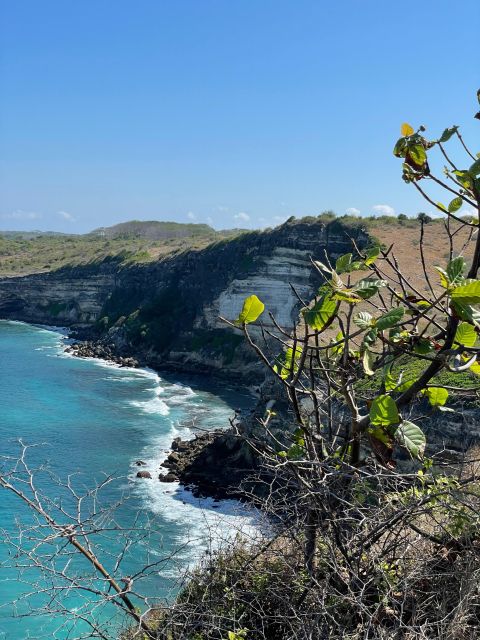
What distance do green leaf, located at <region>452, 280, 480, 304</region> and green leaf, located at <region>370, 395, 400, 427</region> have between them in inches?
21.1

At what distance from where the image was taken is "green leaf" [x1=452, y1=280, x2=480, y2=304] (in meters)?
2.40

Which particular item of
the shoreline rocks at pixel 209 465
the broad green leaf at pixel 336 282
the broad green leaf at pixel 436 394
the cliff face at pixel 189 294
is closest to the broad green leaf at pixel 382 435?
the broad green leaf at pixel 436 394

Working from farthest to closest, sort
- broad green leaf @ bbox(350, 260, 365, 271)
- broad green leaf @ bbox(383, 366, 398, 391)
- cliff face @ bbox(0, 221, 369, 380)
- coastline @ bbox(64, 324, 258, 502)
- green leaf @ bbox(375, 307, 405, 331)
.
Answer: cliff face @ bbox(0, 221, 369, 380) → coastline @ bbox(64, 324, 258, 502) → broad green leaf @ bbox(383, 366, 398, 391) → broad green leaf @ bbox(350, 260, 365, 271) → green leaf @ bbox(375, 307, 405, 331)

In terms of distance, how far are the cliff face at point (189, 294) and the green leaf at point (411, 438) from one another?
33.2m

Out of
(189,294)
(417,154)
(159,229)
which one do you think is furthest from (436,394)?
(159,229)

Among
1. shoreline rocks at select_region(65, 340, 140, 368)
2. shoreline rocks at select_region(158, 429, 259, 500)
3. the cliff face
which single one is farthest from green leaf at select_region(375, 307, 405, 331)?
shoreline rocks at select_region(65, 340, 140, 368)

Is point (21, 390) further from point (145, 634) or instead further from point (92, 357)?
point (145, 634)

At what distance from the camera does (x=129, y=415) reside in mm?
35156

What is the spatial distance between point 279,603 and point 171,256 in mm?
61783

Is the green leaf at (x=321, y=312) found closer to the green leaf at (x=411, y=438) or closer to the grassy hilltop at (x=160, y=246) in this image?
the green leaf at (x=411, y=438)

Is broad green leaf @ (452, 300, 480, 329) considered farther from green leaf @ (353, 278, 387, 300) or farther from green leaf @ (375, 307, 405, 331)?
green leaf @ (353, 278, 387, 300)

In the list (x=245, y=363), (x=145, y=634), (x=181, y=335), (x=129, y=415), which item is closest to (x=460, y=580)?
(x=145, y=634)

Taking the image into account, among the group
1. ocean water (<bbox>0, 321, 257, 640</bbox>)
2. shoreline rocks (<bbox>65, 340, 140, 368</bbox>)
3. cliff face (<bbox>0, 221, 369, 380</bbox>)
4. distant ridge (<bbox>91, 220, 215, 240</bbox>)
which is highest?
distant ridge (<bbox>91, 220, 215, 240</bbox>)

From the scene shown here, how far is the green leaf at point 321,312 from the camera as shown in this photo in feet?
8.42
